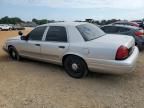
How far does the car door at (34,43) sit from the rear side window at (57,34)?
30 cm

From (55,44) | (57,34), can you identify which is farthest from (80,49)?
(57,34)

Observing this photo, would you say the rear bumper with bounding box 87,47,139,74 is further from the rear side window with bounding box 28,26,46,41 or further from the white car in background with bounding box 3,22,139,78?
the rear side window with bounding box 28,26,46,41

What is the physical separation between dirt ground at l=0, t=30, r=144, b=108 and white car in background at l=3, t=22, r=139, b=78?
0.40 meters

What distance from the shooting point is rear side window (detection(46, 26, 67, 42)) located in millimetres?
6140

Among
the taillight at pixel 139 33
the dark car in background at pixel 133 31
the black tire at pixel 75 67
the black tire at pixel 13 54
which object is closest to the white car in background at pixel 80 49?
the black tire at pixel 75 67

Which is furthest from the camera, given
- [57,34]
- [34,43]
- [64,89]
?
[34,43]

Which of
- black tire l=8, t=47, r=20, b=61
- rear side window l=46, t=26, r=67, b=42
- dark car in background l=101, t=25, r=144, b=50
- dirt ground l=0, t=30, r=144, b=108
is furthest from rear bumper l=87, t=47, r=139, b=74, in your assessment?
dark car in background l=101, t=25, r=144, b=50

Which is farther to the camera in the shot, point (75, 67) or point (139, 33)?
point (139, 33)

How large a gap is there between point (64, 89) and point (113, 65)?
1.29 meters

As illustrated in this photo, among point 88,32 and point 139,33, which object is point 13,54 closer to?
point 88,32

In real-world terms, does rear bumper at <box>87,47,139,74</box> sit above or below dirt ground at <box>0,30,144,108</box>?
above

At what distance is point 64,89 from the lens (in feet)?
17.0

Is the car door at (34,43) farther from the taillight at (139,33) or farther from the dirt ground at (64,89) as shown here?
the taillight at (139,33)

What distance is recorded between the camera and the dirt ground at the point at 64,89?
14.5ft
